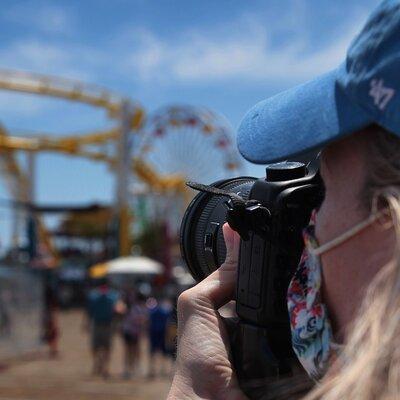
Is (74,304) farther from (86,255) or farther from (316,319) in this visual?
(316,319)

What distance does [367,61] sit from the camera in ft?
2.43

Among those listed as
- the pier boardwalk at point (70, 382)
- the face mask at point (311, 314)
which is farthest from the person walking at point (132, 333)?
the face mask at point (311, 314)

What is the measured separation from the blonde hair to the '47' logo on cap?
44 millimetres

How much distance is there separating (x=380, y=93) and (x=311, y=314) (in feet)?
0.79

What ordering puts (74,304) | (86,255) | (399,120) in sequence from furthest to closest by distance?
(86,255) → (74,304) → (399,120)

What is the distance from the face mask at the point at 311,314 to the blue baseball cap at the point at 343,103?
99 mm

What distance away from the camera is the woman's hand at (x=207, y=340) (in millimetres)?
979

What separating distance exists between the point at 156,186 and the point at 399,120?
30.5 meters

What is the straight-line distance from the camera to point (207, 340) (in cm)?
100

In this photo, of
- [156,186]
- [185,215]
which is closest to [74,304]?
[156,186]

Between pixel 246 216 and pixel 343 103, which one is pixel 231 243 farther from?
pixel 343 103

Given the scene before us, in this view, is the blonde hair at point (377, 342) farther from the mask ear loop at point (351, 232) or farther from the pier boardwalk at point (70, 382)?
the pier boardwalk at point (70, 382)

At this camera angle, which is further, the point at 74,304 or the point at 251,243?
the point at 74,304

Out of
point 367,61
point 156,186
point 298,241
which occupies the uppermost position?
point 156,186
